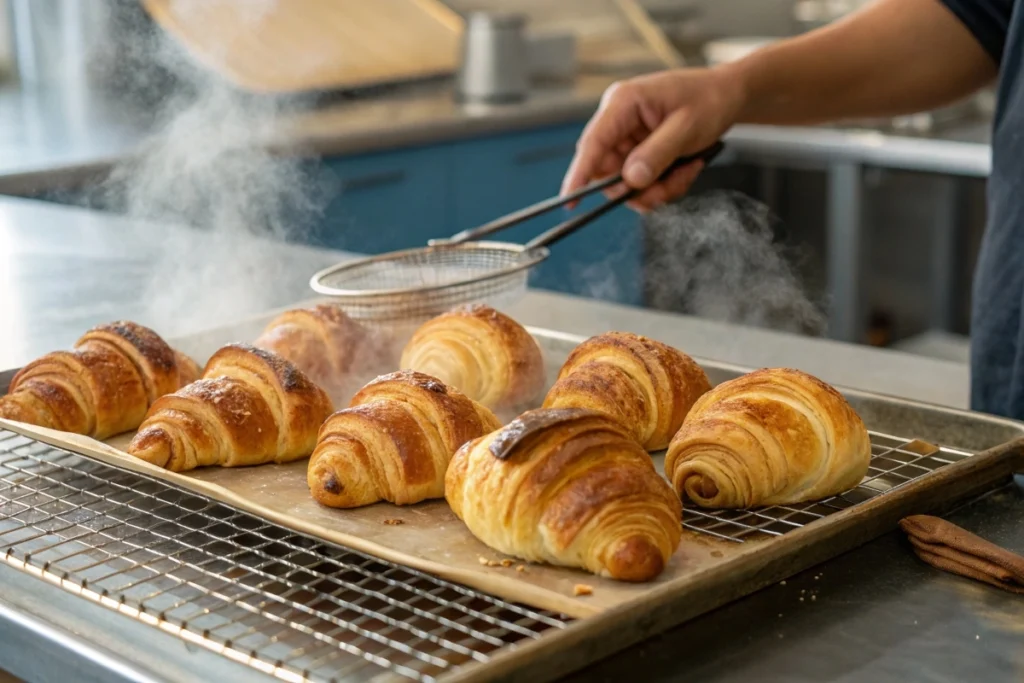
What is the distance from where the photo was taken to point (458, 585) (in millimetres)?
990

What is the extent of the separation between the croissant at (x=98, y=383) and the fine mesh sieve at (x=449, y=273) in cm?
26

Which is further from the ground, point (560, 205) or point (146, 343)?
point (560, 205)

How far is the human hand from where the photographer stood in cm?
182

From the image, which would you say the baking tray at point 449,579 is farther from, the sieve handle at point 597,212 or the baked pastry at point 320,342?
the sieve handle at point 597,212

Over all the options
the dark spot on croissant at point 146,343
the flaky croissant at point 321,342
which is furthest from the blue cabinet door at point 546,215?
the dark spot on croissant at point 146,343

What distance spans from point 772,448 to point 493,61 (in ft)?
10.4

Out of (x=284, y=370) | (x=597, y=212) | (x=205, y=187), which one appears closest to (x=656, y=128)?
(x=597, y=212)

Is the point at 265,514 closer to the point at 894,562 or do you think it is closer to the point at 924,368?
the point at 894,562

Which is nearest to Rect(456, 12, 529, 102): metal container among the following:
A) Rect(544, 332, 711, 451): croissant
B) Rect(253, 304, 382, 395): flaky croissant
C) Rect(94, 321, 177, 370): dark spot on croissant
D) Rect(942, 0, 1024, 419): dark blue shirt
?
Rect(942, 0, 1024, 419): dark blue shirt

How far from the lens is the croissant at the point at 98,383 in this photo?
1.41 metres

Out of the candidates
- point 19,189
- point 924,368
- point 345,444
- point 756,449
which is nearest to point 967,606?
point 756,449

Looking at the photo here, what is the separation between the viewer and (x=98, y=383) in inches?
56.2

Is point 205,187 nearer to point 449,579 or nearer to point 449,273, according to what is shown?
point 449,273

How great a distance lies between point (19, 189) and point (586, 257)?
1723mm
